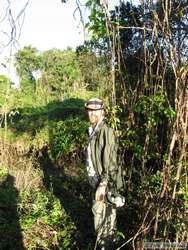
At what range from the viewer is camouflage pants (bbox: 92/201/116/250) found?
489 centimetres

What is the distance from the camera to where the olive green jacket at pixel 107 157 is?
4.70 metres

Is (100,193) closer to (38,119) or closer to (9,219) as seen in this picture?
(9,219)

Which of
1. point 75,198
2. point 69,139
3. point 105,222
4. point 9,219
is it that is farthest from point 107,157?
point 69,139

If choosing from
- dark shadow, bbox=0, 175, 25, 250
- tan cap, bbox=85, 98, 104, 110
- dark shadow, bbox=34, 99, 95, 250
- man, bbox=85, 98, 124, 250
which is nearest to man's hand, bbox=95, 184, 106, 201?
man, bbox=85, 98, 124, 250

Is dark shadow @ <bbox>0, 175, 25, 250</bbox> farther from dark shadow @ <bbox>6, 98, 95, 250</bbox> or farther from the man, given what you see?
the man

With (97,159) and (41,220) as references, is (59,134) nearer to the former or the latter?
(41,220)

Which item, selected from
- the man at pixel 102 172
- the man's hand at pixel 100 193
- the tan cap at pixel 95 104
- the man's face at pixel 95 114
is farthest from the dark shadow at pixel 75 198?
the tan cap at pixel 95 104

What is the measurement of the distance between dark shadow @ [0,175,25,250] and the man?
1.34 metres

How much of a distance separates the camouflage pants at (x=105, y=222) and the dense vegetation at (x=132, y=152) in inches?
9.1

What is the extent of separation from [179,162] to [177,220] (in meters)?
0.53

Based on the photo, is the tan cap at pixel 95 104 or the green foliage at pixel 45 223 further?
the green foliage at pixel 45 223

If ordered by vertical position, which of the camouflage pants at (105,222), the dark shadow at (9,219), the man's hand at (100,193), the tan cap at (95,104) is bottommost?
the dark shadow at (9,219)

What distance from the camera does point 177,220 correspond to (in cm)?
397

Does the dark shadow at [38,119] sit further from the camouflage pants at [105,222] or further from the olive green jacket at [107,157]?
the olive green jacket at [107,157]
